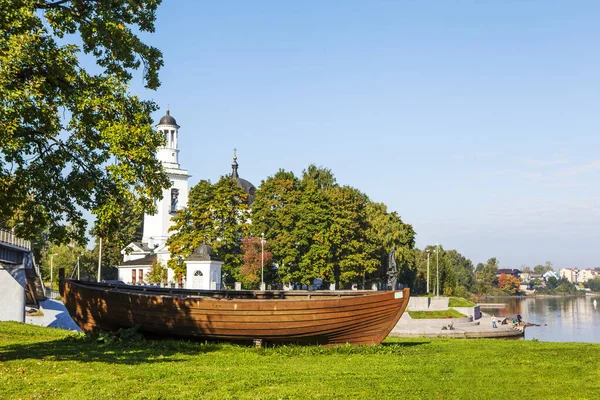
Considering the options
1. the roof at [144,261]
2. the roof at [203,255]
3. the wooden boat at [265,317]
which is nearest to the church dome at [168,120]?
the roof at [144,261]

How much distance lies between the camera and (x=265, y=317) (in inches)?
661

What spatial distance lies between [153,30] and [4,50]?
466 cm

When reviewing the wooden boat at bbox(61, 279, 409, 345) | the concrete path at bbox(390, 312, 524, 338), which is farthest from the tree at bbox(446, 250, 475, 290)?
the wooden boat at bbox(61, 279, 409, 345)

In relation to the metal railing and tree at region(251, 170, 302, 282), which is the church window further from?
the metal railing

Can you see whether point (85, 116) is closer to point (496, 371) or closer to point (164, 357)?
point (164, 357)

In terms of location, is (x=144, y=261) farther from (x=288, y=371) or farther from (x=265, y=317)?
(x=288, y=371)

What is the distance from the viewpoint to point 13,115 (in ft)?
43.2

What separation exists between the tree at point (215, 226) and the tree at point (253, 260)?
3.30 feet

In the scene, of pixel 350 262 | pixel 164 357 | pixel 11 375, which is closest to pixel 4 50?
pixel 11 375

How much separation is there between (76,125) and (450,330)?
39985 millimetres

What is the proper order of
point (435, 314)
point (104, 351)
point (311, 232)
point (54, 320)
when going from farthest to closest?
point (311, 232), point (435, 314), point (54, 320), point (104, 351)

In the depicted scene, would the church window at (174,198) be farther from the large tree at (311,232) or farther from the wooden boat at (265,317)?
the wooden boat at (265,317)

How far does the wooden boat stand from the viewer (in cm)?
1683

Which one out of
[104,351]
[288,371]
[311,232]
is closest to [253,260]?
[311,232]
